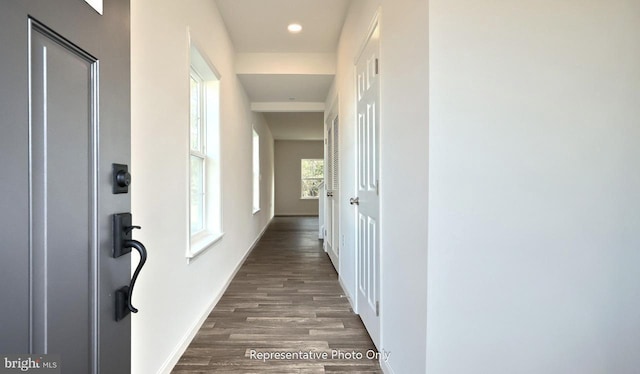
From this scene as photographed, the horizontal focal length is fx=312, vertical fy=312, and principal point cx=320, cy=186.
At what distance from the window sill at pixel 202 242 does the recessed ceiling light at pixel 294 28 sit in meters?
2.24

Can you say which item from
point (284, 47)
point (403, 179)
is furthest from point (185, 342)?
point (284, 47)

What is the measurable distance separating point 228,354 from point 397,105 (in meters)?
1.83

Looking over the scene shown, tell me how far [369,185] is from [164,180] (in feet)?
4.28

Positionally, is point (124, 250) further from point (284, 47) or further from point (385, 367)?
point (284, 47)

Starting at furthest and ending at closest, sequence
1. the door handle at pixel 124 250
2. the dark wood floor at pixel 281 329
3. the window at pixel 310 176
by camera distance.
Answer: the window at pixel 310 176
the dark wood floor at pixel 281 329
the door handle at pixel 124 250

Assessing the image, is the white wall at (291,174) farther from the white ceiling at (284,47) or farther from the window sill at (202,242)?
the window sill at (202,242)

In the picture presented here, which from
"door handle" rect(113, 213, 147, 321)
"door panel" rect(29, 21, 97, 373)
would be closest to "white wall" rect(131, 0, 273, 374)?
"door handle" rect(113, 213, 147, 321)

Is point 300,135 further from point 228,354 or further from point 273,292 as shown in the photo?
point 228,354

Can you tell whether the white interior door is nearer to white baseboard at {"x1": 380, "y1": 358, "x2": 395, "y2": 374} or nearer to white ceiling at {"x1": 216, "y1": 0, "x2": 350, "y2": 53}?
white baseboard at {"x1": 380, "y1": 358, "x2": 395, "y2": 374}

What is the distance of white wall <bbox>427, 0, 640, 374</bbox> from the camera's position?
4.01ft

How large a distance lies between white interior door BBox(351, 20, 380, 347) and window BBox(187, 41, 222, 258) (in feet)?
4.20

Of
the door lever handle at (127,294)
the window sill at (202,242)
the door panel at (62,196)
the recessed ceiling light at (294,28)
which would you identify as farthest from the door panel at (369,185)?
the door panel at (62,196)

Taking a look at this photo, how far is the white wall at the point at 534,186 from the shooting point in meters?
1.22

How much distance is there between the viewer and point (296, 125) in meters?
8.21
